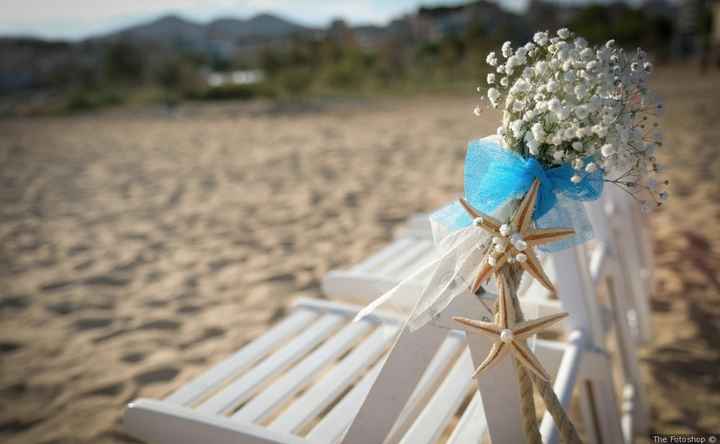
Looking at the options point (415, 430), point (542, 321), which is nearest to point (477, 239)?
point (542, 321)

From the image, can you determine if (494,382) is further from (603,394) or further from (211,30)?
(211,30)

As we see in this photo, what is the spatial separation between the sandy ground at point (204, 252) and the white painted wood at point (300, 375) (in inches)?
30.7

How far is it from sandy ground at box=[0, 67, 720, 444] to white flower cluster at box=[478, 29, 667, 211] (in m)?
1.38

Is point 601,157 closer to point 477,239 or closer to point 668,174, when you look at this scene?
point 477,239

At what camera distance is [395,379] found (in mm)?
994

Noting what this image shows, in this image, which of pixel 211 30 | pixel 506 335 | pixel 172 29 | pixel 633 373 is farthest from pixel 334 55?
pixel 172 29

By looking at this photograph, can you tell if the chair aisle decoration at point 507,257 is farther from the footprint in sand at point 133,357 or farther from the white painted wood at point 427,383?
the footprint in sand at point 133,357

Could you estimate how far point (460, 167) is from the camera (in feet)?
18.3

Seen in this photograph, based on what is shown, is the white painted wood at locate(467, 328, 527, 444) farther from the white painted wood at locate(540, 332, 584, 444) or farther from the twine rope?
the white painted wood at locate(540, 332, 584, 444)

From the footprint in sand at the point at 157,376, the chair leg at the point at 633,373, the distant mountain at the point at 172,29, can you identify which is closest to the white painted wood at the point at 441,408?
the chair leg at the point at 633,373

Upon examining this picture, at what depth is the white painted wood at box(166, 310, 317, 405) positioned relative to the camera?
4.48 ft

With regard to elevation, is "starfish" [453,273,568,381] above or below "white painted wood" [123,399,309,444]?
above

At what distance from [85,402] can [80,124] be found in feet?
38.9

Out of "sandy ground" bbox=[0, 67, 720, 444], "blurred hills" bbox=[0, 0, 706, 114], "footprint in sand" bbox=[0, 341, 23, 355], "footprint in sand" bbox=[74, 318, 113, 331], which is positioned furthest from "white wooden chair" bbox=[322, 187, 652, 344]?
"blurred hills" bbox=[0, 0, 706, 114]
